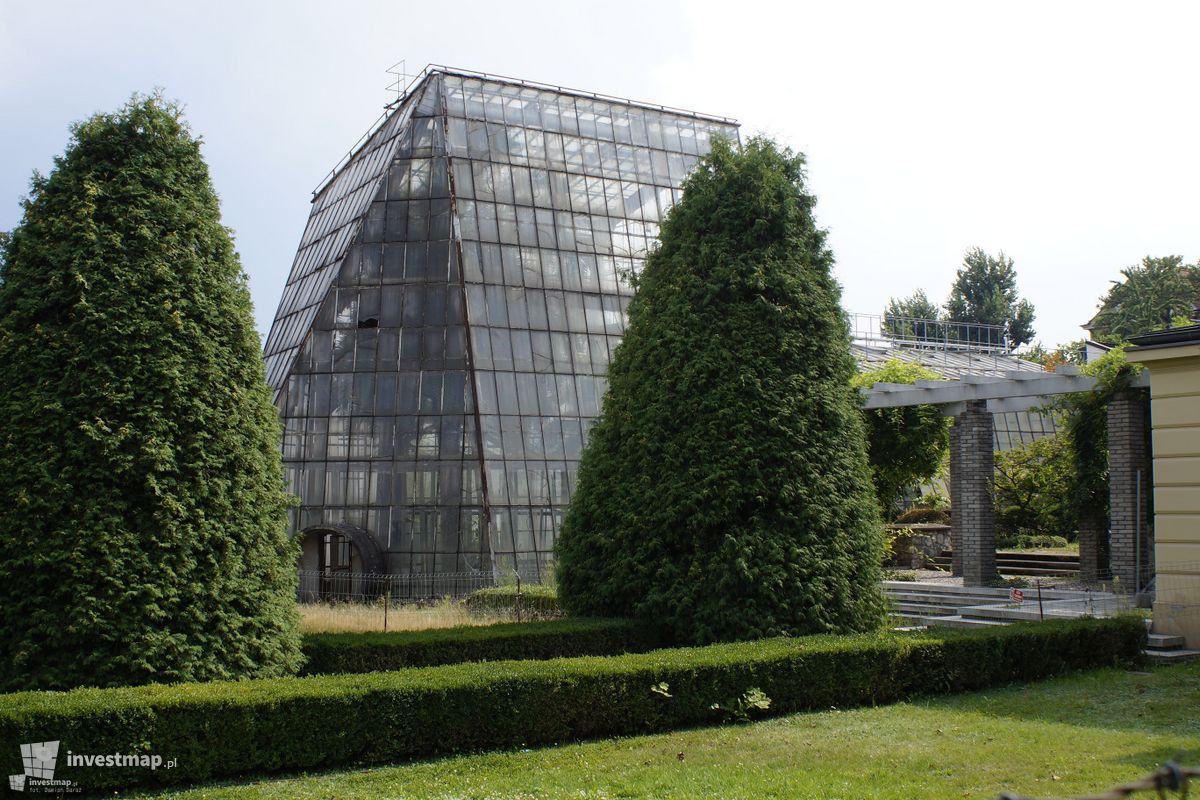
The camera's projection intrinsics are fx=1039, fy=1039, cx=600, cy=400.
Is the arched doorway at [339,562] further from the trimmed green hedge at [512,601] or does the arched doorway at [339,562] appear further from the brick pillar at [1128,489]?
the brick pillar at [1128,489]

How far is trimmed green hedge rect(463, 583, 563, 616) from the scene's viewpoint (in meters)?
19.6

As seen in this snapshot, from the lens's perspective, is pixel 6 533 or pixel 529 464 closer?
pixel 6 533

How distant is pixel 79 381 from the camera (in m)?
10.4

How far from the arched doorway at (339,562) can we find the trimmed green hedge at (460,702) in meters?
17.8

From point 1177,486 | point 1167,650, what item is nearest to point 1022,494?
point 1177,486

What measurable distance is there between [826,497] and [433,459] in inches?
681

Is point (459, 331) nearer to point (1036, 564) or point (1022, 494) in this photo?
point (1036, 564)

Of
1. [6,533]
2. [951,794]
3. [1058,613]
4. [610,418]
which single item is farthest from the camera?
[1058,613]

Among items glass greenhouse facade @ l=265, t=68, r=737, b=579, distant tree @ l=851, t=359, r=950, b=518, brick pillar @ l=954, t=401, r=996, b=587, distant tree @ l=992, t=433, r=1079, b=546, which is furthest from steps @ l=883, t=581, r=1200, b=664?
distant tree @ l=992, t=433, r=1079, b=546

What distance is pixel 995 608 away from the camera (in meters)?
18.8

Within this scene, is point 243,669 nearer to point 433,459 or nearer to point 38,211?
point 38,211

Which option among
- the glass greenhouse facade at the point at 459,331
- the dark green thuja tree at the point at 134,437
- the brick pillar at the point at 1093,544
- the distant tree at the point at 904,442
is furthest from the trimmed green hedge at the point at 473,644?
the distant tree at the point at 904,442

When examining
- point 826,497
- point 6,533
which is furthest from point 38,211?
point 826,497

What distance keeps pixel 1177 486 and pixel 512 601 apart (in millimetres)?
12394
